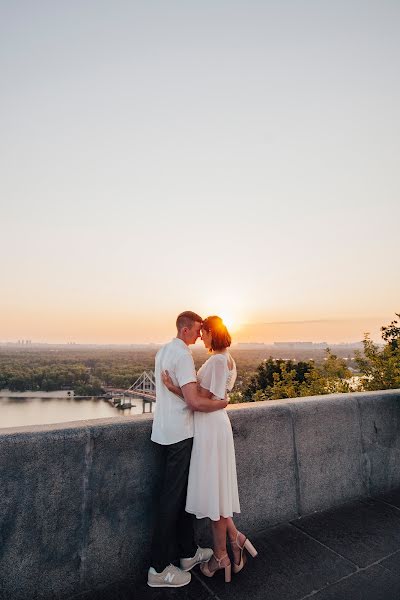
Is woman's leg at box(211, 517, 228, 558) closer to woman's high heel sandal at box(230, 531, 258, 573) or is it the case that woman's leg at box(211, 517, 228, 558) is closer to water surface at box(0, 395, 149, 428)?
woman's high heel sandal at box(230, 531, 258, 573)

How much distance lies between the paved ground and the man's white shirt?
0.97 m

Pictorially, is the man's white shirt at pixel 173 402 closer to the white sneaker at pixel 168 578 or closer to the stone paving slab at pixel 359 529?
the white sneaker at pixel 168 578

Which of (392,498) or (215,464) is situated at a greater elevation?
(215,464)

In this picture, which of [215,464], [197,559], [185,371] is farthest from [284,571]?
[185,371]

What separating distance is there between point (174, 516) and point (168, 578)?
0.38 meters

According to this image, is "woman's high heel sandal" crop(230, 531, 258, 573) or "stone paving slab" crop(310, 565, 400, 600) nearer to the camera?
"stone paving slab" crop(310, 565, 400, 600)

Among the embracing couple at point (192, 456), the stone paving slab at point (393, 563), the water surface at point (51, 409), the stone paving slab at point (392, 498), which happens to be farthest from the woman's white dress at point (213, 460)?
the water surface at point (51, 409)

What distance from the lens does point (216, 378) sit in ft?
8.58

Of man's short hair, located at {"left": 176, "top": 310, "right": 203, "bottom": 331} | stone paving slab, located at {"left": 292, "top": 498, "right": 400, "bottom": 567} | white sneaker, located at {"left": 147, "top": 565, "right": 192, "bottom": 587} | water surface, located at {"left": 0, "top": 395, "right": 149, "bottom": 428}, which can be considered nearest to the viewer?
white sneaker, located at {"left": 147, "top": 565, "right": 192, "bottom": 587}

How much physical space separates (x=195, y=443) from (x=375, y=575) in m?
1.56

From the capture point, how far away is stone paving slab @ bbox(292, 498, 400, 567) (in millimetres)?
2912

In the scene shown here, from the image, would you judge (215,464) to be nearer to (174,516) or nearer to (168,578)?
(174,516)

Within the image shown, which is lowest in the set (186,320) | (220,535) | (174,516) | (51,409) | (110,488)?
(51,409)

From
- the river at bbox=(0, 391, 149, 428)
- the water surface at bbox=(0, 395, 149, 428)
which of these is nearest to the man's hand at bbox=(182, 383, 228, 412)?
the river at bbox=(0, 391, 149, 428)
